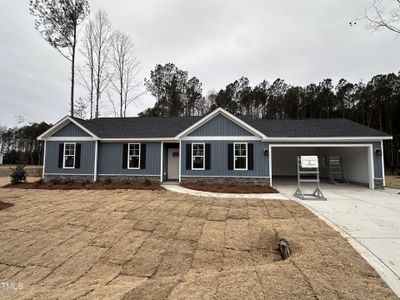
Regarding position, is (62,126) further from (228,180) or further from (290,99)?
(290,99)

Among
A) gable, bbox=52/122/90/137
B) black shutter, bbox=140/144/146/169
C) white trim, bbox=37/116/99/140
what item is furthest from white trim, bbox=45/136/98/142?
black shutter, bbox=140/144/146/169

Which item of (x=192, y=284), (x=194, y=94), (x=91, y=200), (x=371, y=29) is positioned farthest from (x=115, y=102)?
(x=192, y=284)

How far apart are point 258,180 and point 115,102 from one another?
18870 millimetres

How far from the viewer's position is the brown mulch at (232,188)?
1074cm

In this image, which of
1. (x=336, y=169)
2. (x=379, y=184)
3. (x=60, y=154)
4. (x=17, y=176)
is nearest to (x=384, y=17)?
(x=379, y=184)

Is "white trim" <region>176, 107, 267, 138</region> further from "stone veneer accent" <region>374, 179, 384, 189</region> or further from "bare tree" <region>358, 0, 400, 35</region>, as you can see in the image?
"bare tree" <region>358, 0, 400, 35</region>

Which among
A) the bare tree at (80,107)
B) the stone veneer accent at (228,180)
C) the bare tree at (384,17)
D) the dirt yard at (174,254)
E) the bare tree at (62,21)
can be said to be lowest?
the dirt yard at (174,254)

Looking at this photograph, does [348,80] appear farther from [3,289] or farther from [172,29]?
[3,289]

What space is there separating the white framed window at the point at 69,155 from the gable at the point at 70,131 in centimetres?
64

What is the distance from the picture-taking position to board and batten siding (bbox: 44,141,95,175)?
1337 cm

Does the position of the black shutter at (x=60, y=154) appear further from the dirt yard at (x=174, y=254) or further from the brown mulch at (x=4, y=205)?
the dirt yard at (x=174, y=254)

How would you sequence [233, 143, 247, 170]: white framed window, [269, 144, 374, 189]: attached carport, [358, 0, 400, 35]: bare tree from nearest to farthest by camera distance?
[358, 0, 400, 35]: bare tree, [269, 144, 374, 189]: attached carport, [233, 143, 247, 170]: white framed window

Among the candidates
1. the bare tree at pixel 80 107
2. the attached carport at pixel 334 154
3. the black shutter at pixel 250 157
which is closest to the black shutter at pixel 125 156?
the black shutter at pixel 250 157

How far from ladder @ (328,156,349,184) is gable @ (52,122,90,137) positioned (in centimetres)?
1598
